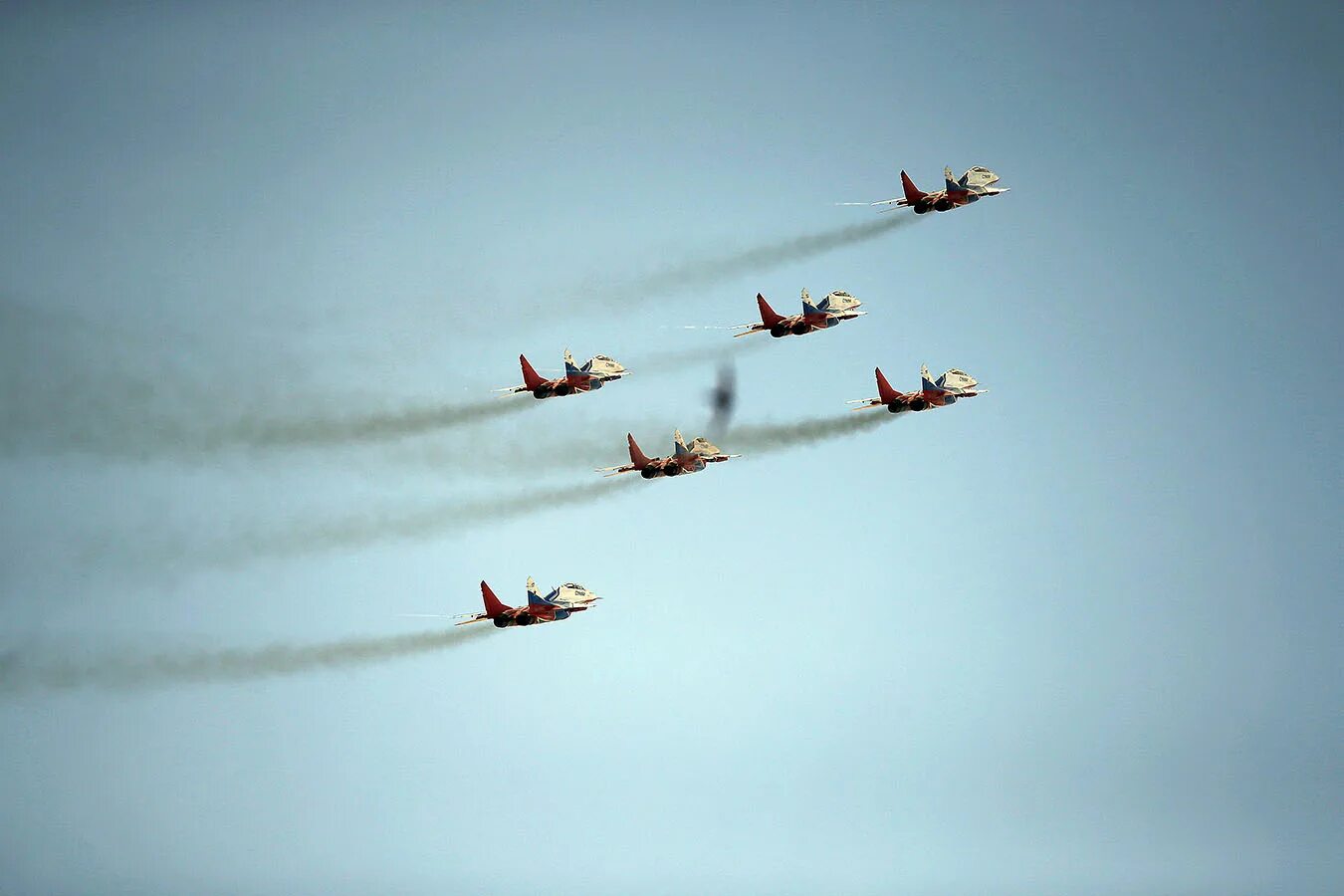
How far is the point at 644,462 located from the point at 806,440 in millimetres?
14199

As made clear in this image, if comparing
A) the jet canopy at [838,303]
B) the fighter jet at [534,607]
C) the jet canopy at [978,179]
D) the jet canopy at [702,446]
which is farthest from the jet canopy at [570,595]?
the jet canopy at [978,179]

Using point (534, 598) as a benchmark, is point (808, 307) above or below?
above

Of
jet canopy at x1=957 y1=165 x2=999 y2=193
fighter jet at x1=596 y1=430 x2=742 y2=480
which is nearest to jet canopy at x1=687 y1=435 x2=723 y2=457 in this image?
fighter jet at x1=596 y1=430 x2=742 y2=480

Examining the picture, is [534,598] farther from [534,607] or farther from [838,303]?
[838,303]

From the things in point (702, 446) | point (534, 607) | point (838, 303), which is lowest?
point (534, 607)

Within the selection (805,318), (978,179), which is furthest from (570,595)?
(978,179)

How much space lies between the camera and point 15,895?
153 m

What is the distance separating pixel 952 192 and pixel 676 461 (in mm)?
17801

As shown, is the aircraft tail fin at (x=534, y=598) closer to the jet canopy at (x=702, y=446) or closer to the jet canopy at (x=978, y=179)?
the jet canopy at (x=702, y=446)

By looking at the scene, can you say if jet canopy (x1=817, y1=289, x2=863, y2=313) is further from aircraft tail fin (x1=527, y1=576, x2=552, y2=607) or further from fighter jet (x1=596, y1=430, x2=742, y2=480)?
aircraft tail fin (x1=527, y1=576, x2=552, y2=607)

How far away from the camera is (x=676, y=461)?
89.2 meters

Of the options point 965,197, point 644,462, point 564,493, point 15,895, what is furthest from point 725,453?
point 15,895

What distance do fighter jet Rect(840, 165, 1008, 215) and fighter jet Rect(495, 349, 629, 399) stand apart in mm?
14232

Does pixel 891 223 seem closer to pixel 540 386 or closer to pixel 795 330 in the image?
pixel 795 330
